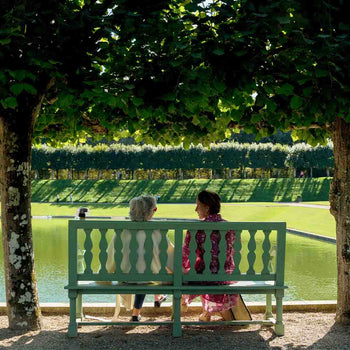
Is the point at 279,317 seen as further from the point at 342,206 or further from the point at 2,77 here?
the point at 2,77

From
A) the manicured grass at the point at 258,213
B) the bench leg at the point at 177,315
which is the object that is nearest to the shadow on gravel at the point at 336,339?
the bench leg at the point at 177,315

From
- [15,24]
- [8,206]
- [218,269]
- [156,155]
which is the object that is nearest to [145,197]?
[218,269]

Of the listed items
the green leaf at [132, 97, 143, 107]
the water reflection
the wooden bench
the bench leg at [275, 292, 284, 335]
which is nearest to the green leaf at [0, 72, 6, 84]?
the green leaf at [132, 97, 143, 107]

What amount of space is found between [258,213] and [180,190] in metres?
16.1

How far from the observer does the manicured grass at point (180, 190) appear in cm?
4478

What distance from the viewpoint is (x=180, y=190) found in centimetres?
4706

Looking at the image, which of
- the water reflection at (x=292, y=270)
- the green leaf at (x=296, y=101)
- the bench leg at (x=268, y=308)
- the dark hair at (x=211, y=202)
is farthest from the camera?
the water reflection at (x=292, y=270)

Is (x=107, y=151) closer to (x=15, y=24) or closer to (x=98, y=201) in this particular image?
(x=98, y=201)

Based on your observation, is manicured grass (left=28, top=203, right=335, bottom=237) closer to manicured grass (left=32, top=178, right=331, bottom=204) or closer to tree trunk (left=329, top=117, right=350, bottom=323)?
manicured grass (left=32, top=178, right=331, bottom=204)

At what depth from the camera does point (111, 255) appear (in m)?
5.16

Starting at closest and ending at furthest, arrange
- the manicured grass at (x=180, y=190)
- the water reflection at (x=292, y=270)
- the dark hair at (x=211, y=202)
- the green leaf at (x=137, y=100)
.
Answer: the green leaf at (x=137, y=100) → the dark hair at (x=211, y=202) → the water reflection at (x=292, y=270) → the manicured grass at (x=180, y=190)

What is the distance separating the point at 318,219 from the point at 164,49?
21951 mm

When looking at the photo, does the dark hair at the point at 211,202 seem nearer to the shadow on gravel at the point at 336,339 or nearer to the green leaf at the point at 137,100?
the green leaf at the point at 137,100

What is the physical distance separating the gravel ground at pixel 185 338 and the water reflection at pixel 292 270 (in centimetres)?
362
